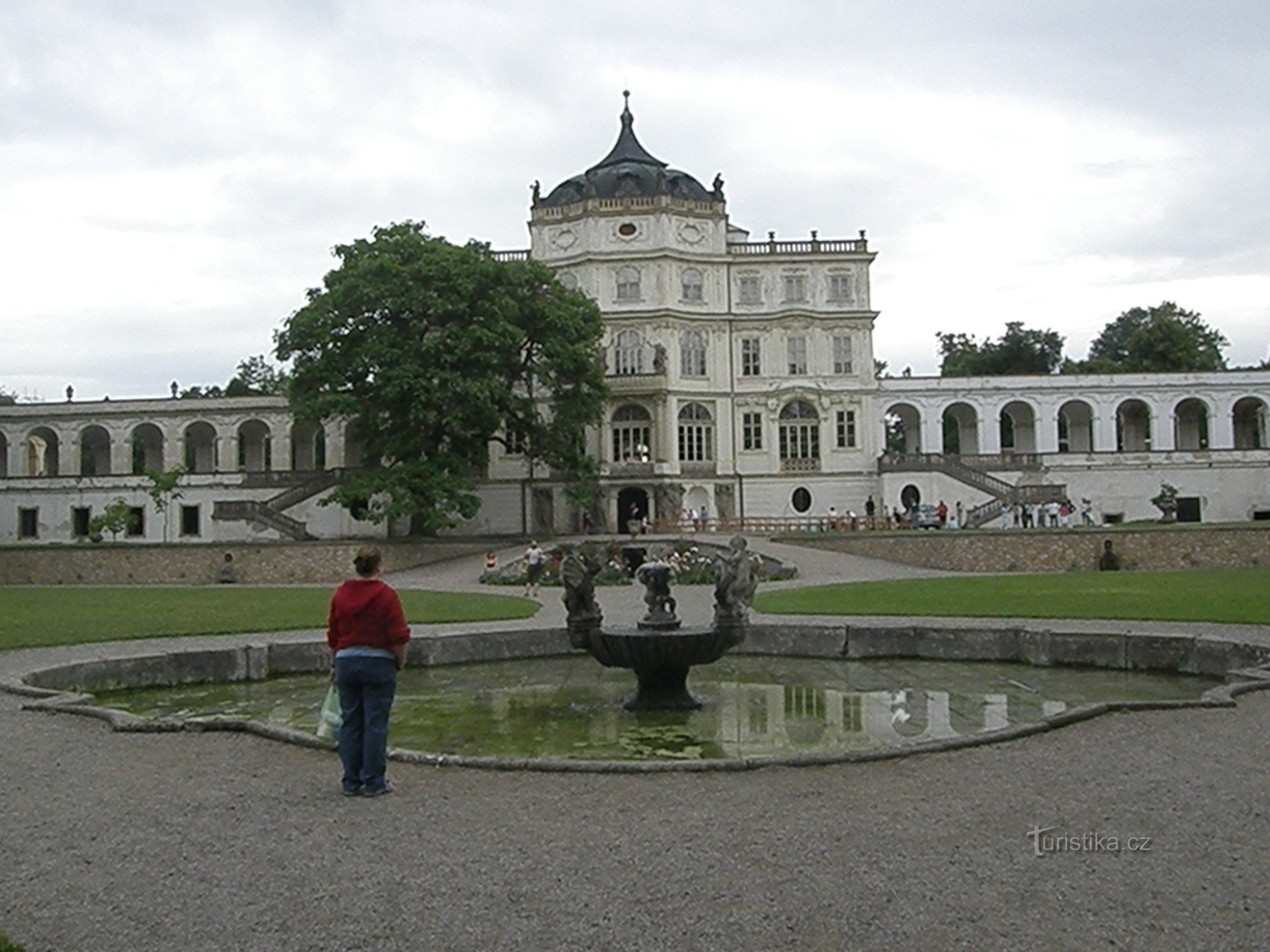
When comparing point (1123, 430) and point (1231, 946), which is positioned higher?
point (1123, 430)

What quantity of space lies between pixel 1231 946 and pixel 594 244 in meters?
56.5

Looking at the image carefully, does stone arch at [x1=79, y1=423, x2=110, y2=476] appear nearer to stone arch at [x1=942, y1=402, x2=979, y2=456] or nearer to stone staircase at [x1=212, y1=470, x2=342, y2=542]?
stone staircase at [x1=212, y1=470, x2=342, y2=542]

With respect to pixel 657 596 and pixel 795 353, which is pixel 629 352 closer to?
pixel 795 353

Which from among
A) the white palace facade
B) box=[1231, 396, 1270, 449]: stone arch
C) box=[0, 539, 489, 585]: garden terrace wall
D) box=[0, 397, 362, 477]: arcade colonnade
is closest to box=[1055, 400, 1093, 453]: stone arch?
the white palace facade

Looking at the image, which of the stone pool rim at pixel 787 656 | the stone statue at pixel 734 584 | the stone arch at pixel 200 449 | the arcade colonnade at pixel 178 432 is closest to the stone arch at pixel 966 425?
the arcade colonnade at pixel 178 432

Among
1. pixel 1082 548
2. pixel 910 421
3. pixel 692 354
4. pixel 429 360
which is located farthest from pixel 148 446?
pixel 1082 548

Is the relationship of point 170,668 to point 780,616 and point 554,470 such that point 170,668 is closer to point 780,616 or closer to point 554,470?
point 780,616

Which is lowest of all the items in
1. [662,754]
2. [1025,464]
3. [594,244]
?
[662,754]

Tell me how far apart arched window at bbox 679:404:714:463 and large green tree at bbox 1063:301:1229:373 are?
27.2 metres

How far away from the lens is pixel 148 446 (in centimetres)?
7119

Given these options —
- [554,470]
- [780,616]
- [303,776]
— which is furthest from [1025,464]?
[303,776]

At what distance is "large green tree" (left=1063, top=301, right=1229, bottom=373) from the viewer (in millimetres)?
76562

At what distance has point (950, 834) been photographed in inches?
303

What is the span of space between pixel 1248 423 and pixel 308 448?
55200 millimetres
